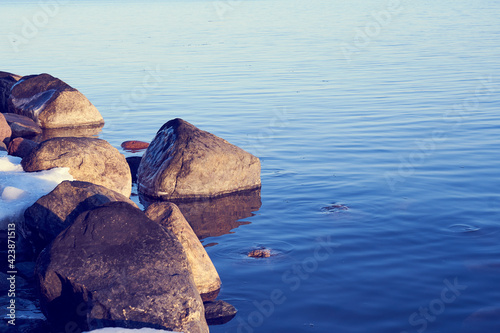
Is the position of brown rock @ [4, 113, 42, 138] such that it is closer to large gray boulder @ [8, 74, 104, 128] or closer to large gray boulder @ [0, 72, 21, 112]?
large gray boulder @ [8, 74, 104, 128]

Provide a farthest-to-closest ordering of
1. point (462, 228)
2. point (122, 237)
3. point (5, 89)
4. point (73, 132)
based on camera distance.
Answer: point (5, 89)
point (73, 132)
point (462, 228)
point (122, 237)

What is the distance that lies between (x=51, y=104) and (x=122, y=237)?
1300cm

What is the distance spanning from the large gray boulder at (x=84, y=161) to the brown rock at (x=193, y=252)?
280 centimetres

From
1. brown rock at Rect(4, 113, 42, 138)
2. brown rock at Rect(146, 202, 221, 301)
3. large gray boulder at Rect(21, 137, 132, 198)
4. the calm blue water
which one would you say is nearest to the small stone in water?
the calm blue water

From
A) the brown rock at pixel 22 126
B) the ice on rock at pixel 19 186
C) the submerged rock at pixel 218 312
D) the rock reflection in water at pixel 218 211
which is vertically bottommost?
the brown rock at pixel 22 126

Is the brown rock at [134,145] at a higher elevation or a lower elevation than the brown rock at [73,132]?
higher

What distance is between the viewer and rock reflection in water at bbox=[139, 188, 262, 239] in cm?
995

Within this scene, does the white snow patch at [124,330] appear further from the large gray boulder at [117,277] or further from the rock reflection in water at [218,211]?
the rock reflection in water at [218,211]

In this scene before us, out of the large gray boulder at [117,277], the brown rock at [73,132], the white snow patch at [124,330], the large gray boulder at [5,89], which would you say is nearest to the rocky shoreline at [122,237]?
the large gray boulder at [117,277]

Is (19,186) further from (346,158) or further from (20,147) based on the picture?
(346,158)

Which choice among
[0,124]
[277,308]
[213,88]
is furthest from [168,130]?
[213,88]

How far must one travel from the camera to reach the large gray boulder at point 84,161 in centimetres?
1000

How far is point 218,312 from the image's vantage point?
6.85 m

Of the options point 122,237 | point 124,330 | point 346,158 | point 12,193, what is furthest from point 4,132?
point 124,330
